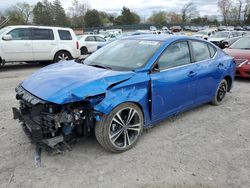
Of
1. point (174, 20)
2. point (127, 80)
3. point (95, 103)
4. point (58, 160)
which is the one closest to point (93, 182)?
point (58, 160)

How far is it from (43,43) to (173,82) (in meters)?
7.96

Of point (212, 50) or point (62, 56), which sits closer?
point (212, 50)

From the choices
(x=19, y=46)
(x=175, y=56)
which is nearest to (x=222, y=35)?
(x=19, y=46)

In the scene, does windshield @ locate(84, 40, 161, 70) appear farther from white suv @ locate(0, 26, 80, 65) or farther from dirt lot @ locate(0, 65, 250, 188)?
white suv @ locate(0, 26, 80, 65)

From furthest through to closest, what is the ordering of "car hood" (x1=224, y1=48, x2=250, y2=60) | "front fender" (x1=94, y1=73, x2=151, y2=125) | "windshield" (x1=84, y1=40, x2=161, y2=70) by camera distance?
"car hood" (x1=224, y1=48, x2=250, y2=60), "windshield" (x1=84, y1=40, x2=161, y2=70), "front fender" (x1=94, y1=73, x2=151, y2=125)

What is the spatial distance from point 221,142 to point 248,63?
4828 millimetres

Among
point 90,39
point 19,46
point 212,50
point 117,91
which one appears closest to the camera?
point 117,91

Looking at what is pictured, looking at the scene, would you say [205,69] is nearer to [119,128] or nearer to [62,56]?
[119,128]

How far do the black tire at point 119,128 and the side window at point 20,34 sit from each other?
8118 millimetres

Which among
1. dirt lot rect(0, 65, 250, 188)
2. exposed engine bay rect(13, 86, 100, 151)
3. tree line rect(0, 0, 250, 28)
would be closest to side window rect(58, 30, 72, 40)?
dirt lot rect(0, 65, 250, 188)

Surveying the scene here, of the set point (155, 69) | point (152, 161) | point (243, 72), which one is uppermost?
point (155, 69)

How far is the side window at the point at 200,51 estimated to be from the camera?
15.6 ft

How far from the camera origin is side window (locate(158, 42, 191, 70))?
4.03 meters

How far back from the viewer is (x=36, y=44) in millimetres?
10406
